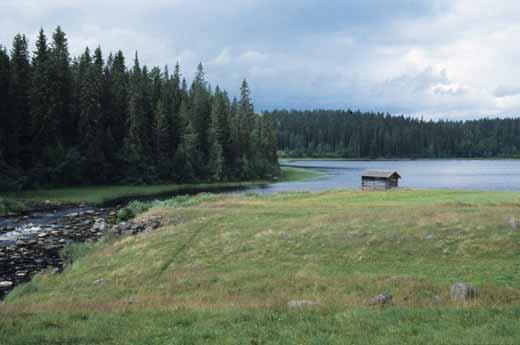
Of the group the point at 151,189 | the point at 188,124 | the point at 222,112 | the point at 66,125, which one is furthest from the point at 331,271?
the point at 222,112

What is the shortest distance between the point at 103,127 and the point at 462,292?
2889 inches

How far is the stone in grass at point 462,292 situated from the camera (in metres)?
12.5

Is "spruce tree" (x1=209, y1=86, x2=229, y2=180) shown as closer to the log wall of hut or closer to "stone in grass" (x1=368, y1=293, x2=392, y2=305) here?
the log wall of hut

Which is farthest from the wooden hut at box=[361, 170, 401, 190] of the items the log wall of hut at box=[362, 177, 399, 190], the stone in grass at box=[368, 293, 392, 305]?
the stone in grass at box=[368, 293, 392, 305]

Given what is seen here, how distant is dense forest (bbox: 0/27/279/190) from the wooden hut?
3738 cm

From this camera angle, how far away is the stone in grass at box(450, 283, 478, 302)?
41.0ft

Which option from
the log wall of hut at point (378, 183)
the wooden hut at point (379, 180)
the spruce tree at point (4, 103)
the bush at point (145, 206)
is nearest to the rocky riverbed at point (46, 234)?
the bush at point (145, 206)

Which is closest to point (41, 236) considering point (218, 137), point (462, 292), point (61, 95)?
point (462, 292)

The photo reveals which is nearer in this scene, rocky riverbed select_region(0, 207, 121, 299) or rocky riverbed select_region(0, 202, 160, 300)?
rocky riverbed select_region(0, 207, 121, 299)

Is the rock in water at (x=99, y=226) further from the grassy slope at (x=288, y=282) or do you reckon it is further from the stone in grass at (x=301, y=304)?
the stone in grass at (x=301, y=304)

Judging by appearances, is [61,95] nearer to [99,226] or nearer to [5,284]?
[99,226]

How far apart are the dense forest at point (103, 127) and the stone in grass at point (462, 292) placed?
192ft

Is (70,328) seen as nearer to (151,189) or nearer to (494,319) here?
(494,319)

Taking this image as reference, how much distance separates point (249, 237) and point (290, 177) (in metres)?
81.8
